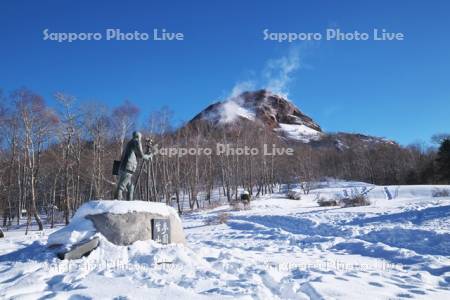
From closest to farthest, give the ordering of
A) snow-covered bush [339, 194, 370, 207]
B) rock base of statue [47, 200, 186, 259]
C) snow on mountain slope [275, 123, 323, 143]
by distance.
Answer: rock base of statue [47, 200, 186, 259] < snow-covered bush [339, 194, 370, 207] < snow on mountain slope [275, 123, 323, 143]

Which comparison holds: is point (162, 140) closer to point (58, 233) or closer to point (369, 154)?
point (58, 233)

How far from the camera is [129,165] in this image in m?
8.96

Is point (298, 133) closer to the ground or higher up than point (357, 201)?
higher up

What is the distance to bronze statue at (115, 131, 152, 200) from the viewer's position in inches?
351

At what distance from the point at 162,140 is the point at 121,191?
881 inches

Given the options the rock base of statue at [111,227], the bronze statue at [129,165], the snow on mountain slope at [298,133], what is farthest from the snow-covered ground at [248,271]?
the snow on mountain slope at [298,133]

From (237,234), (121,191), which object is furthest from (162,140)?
(121,191)

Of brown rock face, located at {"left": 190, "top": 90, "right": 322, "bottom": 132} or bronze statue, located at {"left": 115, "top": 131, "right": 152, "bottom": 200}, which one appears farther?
brown rock face, located at {"left": 190, "top": 90, "right": 322, "bottom": 132}

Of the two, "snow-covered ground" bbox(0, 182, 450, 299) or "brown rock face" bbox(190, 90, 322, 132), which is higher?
"brown rock face" bbox(190, 90, 322, 132)

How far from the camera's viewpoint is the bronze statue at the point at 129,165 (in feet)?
29.2

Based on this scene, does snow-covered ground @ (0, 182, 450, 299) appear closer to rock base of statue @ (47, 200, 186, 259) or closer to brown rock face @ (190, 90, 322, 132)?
rock base of statue @ (47, 200, 186, 259)

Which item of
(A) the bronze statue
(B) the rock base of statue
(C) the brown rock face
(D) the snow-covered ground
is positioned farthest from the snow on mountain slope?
(B) the rock base of statue

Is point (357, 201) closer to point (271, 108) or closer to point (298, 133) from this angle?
point (298, 133)

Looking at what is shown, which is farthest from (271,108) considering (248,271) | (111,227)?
(248,271)
